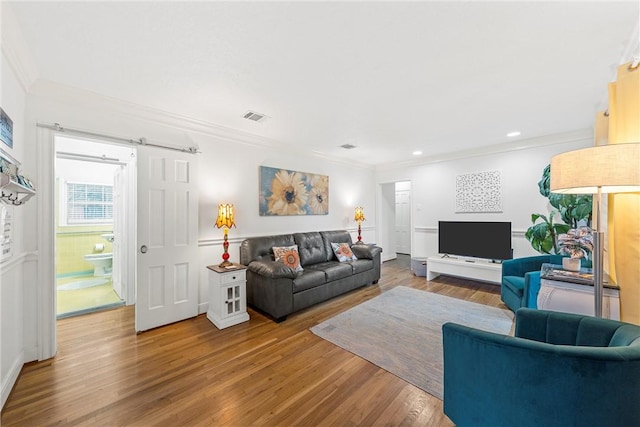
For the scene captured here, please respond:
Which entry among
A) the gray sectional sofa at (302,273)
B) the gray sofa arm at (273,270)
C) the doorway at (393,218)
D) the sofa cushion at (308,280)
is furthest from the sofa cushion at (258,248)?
the doorway at (393,218)

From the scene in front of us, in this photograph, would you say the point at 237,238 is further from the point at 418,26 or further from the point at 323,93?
the point at 418,26

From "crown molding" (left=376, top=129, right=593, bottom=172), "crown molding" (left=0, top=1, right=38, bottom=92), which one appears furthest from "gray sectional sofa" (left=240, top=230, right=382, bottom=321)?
"crown molding" (left=0, top=1, right=38, bottom=92)

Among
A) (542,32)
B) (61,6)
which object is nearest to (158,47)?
(61,6)

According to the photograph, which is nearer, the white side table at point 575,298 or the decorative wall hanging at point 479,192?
the white side table at point 575,298

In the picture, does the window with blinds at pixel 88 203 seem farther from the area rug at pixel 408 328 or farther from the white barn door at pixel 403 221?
the white barn door at pixel 403 221

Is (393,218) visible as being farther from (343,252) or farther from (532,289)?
(532,289)

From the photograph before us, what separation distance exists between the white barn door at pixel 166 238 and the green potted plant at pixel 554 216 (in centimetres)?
466

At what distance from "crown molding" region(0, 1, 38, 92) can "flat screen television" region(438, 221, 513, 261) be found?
5.50 metres

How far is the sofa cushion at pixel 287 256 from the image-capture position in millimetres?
3381

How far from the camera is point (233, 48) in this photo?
1776 mm

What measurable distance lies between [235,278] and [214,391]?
129 cm

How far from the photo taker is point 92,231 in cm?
512

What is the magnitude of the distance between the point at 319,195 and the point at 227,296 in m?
2.55

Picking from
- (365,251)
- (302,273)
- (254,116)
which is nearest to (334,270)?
(302,273)
